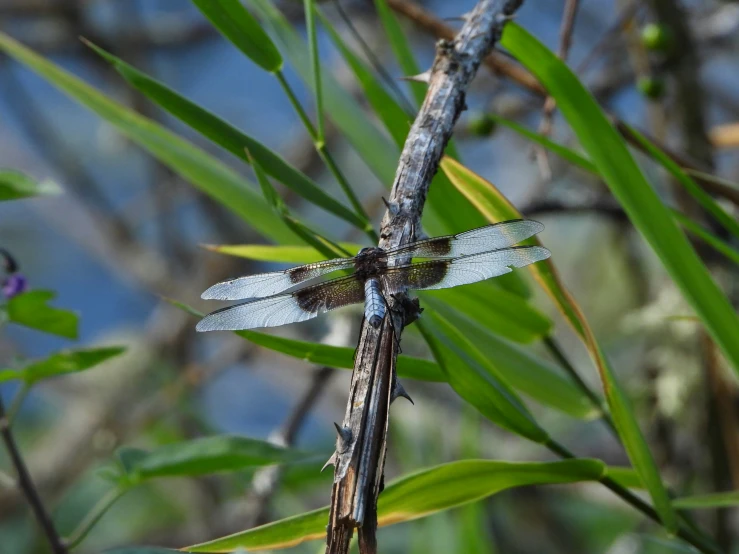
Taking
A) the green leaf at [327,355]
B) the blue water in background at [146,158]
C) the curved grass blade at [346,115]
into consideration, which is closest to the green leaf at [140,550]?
the green leaf at [327,355]

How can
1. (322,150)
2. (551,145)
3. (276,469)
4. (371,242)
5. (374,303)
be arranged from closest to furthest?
(374,303), (322,150), (551,145), (371,242), (276,469)

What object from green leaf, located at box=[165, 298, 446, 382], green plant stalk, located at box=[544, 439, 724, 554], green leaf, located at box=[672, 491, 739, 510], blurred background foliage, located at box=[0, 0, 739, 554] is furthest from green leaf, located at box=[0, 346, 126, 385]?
green leaf, located at box=[672, 491, 739, 510]

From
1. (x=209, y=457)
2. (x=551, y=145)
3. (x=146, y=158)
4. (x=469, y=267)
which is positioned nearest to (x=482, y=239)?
(x=469, y=267)

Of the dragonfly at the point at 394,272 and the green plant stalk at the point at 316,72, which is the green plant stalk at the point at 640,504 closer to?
the dragonfly at the point at 394,272

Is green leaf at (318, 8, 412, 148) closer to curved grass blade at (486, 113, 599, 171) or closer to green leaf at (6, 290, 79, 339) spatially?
→ curved grass blade at (486, 113, 599, 171)

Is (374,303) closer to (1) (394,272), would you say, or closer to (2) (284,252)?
(1) (394,272)

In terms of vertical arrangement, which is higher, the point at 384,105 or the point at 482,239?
the point at 384,105
